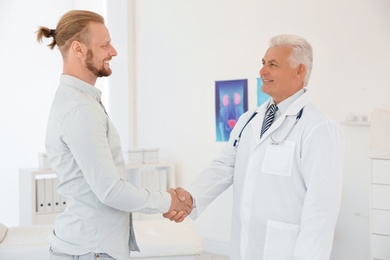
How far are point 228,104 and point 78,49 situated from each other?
3250mm

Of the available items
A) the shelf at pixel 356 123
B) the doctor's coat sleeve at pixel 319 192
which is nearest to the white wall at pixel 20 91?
the shelf at pixel 356 123

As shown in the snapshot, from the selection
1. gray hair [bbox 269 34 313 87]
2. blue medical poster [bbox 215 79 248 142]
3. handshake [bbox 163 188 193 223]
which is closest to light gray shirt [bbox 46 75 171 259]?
handshake [bbox 163 188 193 223]

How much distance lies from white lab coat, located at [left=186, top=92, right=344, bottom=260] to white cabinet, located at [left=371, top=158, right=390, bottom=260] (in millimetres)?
1536

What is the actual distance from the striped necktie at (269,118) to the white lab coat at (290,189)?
2 centimetres

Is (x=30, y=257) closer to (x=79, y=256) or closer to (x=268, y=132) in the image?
(x=79, y=256)

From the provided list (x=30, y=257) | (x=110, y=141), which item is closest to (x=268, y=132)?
(x=110, y=141)

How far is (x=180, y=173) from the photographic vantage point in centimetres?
564

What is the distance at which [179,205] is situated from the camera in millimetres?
2406

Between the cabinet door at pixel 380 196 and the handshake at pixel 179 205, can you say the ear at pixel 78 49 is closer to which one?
→ the handshake at pixel 179 205

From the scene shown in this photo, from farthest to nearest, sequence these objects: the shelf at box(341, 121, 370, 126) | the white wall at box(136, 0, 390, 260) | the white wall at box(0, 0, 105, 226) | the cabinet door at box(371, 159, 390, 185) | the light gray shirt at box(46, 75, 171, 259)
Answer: the white wall at box(0, 0, 105, 226) → the white wall at box(136, 0, 390, 260) → the shelf at box(341, 121, 370, 126) → the cabinet door at box(371, 159, 390, 185) → the light gray shirt at box(46, 75, 171, 259)

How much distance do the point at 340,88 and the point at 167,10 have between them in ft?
7.38

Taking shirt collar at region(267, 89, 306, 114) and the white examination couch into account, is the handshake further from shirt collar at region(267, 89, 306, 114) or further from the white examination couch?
shirt collar at region(267, 89, 306, 114)

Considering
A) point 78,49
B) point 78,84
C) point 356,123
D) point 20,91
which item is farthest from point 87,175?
Answer: point 20,91

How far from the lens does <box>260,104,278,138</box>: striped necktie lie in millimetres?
2373
